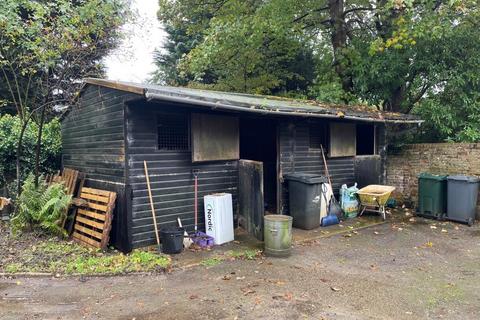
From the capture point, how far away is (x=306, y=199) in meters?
7.36

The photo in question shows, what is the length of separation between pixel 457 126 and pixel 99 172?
9.63 m

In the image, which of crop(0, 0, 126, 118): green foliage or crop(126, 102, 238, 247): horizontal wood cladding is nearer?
crop(126, 102, 238, 247): horizontal wood cladding

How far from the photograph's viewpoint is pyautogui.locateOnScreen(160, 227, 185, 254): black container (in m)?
5.68

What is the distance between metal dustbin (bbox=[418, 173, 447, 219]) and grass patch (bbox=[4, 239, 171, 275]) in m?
6.53

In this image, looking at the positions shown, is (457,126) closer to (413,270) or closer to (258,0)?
(413,270)

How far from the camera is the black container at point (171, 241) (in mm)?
5684

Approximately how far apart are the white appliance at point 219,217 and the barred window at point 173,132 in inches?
45.0

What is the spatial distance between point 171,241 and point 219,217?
3.56 feet

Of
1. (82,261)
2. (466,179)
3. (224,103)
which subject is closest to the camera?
(82,261)

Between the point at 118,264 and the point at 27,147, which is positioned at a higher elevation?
the point at 27,147

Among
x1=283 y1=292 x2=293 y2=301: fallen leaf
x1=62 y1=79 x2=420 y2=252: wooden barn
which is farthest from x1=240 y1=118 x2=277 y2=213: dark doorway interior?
x1=283 y1=292 x2=293 y2=301: fallen leaf

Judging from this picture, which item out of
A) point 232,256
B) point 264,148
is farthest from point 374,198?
point 232,256

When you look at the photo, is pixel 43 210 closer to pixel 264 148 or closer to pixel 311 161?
pixel 264 148

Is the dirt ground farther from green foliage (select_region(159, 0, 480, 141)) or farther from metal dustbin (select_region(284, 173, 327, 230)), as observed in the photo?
green foliage (select_region(159, 0, 480, 141))
